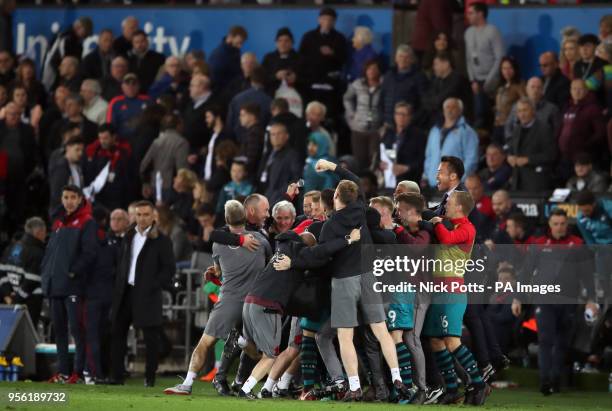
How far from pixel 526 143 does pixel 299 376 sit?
535 centimetres

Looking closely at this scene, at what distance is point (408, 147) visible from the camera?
66.1 feet

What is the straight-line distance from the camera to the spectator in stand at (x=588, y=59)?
19969 mm

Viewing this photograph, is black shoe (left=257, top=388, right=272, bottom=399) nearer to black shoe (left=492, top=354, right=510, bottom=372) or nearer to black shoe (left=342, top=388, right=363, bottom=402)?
black shoe (left=342, top=388, right=363, bottom=402)

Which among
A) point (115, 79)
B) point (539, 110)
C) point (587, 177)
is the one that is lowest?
point (587, 177)

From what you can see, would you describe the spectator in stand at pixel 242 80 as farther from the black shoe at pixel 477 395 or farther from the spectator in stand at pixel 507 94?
the black shoe at pixel 477 395

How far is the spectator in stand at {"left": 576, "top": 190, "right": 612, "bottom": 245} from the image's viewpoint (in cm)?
1769

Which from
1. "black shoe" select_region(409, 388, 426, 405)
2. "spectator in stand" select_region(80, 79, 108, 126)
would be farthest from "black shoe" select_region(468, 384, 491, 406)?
"spectator in stand" select_region(80, 79, 108, 126)

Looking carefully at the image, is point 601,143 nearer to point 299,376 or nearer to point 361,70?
point 361,70

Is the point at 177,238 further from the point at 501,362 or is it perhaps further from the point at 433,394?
the point at 433,394

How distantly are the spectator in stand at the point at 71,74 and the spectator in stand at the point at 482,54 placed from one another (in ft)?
20.3

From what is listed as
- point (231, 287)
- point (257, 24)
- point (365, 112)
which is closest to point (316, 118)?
point (365, 112)

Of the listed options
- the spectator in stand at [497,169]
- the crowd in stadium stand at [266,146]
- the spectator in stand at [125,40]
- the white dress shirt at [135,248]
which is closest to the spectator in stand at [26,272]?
the crowd in stadium stand at [266,146]

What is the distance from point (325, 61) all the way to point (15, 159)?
481cm

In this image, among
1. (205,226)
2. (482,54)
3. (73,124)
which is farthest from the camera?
(73,124)
